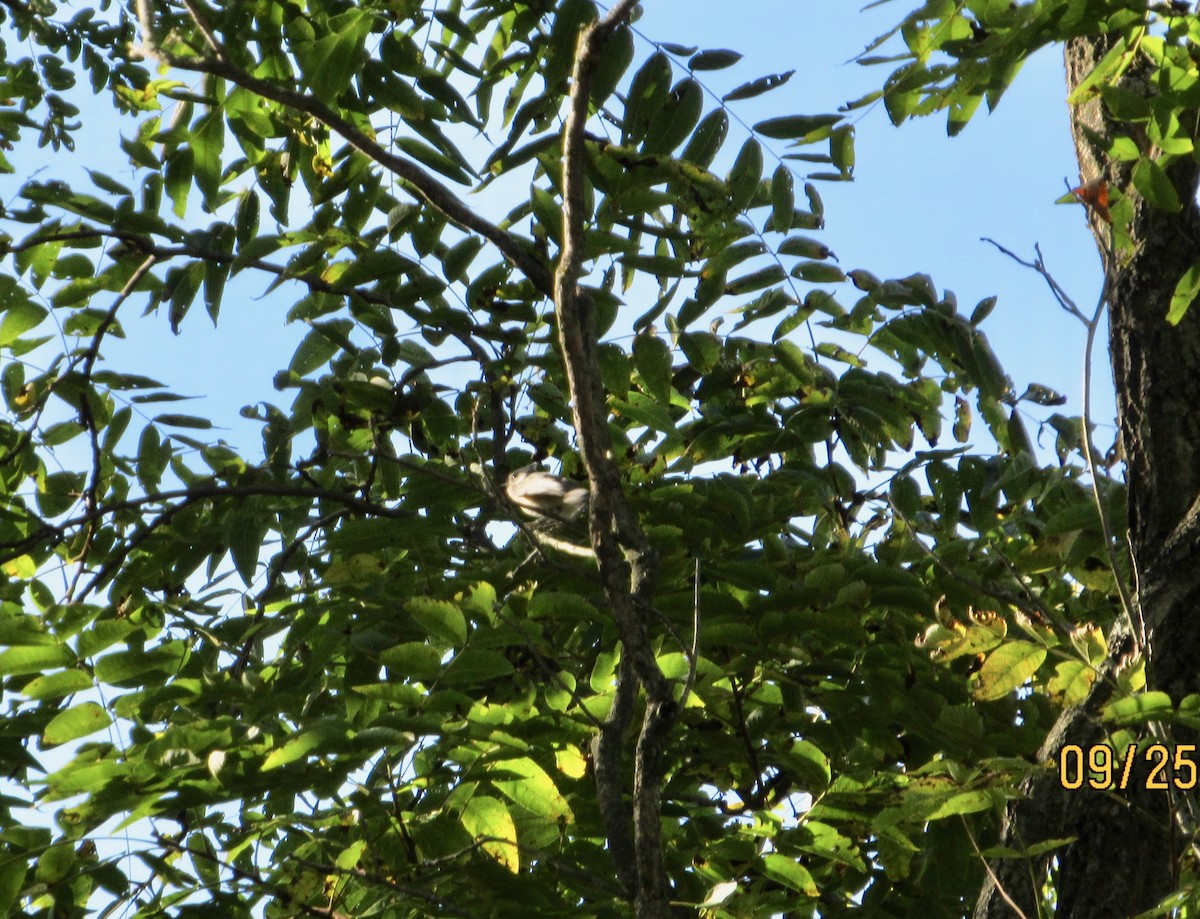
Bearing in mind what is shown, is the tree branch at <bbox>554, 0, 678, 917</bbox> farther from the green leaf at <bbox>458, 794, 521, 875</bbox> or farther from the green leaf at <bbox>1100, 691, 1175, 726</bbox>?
the green leaf at <bbox>1100, 691, 1175, 726</bbox>

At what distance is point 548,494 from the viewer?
2764mm

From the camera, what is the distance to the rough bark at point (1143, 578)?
2.23 meters

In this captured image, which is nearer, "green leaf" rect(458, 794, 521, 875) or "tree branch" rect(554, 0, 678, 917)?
"tree branch" rect(554, 0, 678, 917)

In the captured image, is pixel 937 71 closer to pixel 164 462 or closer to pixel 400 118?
pixel 400 118

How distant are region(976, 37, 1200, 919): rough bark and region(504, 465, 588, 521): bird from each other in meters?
1.15

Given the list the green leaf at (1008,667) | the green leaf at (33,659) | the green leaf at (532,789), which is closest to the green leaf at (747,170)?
the green leaf at (1008,667)

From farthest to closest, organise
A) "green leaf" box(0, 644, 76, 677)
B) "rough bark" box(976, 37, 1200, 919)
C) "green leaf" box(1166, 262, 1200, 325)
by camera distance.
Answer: "green leaf" box(1166, 262, 1200, 325) < "rough bark" box(976, 37, 1200, 919) < "green leaf" box(0, 644, 76, 677)

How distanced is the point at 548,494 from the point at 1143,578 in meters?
1.35

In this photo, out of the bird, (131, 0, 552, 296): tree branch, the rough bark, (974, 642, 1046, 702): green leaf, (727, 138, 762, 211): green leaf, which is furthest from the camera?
(727, 138, 762, 211): green leaf

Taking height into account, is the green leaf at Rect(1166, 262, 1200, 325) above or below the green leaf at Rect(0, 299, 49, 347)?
below

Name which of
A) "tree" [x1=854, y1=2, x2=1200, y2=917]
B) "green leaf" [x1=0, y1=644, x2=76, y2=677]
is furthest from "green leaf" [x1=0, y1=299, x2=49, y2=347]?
"tree" [x1=854, y1=2, x2=1200, y2=917]
